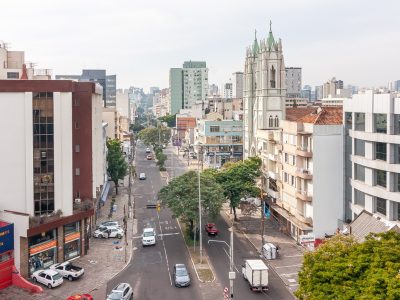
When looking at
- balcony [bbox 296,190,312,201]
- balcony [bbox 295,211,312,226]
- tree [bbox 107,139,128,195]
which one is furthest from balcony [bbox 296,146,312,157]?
tree [bbox 107,139,128,195]

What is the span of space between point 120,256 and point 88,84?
17287mm

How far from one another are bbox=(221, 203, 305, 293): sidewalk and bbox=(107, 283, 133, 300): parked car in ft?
41.7

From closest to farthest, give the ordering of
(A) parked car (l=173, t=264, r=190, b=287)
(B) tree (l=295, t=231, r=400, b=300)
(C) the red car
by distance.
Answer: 1. (B) tree (l=295, t=231, r=400, b=300)
2. (A) parked car (l=173, t=264, r=190, b=287)
3. (C) the red car

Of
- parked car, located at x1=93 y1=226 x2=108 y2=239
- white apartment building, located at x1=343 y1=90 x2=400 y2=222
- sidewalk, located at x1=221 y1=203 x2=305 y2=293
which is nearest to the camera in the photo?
white apartment building, located at x1=343 y1=90 x2=400 y2=222

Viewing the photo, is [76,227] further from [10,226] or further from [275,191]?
[275,191]

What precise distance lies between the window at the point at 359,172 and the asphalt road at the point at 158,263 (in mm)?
17763

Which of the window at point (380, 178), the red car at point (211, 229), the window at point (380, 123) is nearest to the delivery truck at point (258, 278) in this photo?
the window at point (380, 178)

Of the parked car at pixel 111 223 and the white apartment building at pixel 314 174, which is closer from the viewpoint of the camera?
the white apartment building at pixel 314 174

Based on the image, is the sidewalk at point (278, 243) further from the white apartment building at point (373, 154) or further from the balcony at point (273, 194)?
the white apartment building at point (373, 154)

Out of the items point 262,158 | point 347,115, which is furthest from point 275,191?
point 347,115

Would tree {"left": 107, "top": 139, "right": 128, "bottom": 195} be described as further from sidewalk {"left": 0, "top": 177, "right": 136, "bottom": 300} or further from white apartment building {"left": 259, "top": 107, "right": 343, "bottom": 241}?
white apartment building {"left": 259, "top": 107, "right": 343, "bottom": 241}

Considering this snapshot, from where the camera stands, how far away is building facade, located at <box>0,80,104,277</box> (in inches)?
1773

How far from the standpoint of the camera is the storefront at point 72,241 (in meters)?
49.1

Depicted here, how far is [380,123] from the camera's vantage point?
4519 cm
